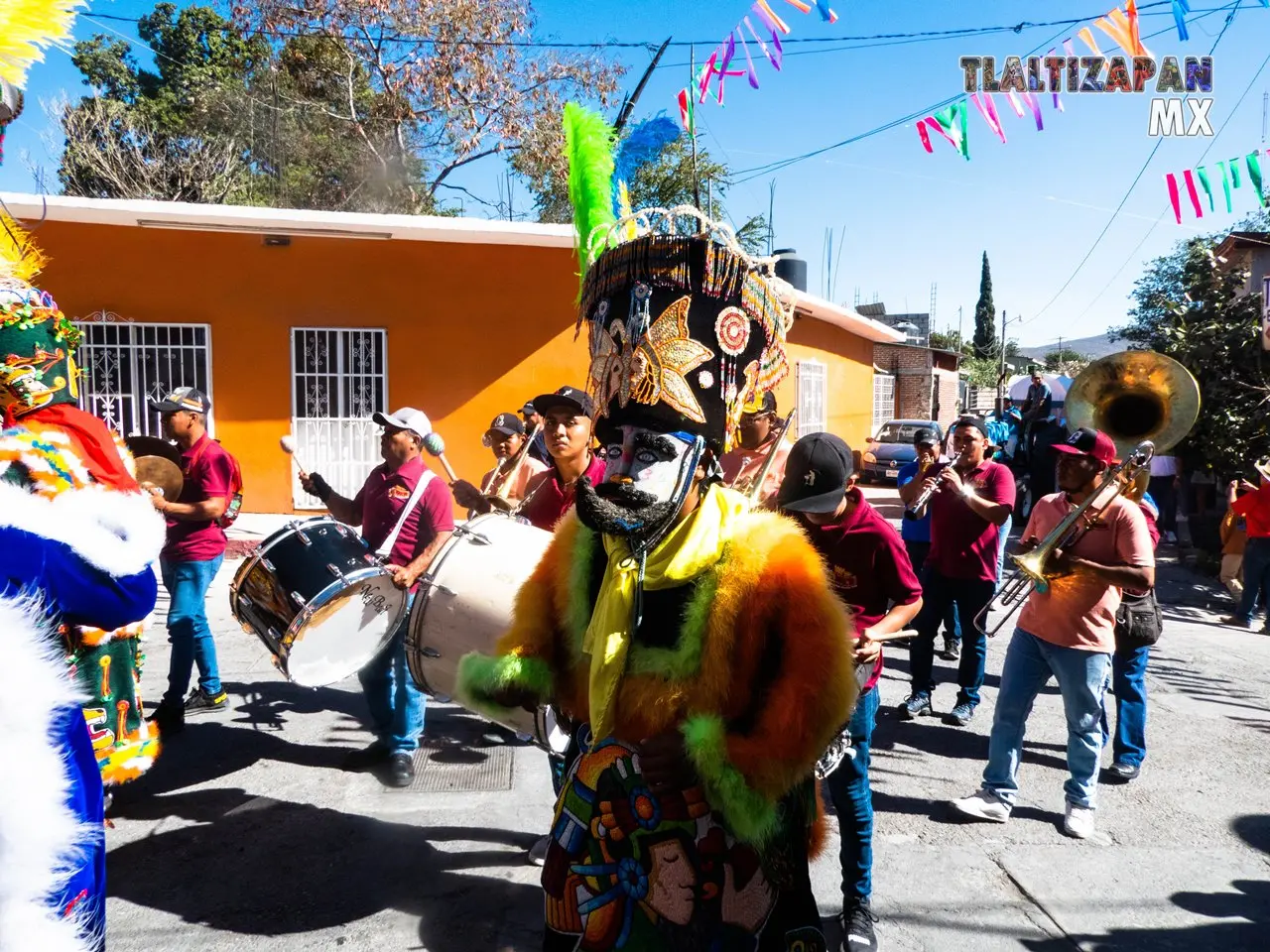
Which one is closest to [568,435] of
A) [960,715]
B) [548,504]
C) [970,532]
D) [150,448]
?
[548,504]

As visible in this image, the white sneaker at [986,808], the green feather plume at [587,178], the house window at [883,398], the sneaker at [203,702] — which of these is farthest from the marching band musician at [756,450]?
the house window at [883,398]

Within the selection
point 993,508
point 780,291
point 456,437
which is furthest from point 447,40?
point 780,291

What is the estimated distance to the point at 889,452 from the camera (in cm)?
2008

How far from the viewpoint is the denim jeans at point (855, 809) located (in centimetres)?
305

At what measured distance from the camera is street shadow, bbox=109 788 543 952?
3.24 meters

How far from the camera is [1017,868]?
3701mm

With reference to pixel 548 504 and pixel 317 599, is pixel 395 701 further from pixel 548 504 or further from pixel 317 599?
pixel 548 504

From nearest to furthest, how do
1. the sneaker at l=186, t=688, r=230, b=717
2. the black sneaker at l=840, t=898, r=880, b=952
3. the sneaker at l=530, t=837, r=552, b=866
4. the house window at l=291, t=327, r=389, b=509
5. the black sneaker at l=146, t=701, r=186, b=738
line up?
the black sneaker at l=840, t=898, r=880, b=952, the sneaker at l=530, t=837, r=552, b=866, the black sneaker at l=146, t=701, r=186, b=738, the sneaker at l=186, t=688, r=230, b=717, the house window at l=291, t=327, r=389, b=509

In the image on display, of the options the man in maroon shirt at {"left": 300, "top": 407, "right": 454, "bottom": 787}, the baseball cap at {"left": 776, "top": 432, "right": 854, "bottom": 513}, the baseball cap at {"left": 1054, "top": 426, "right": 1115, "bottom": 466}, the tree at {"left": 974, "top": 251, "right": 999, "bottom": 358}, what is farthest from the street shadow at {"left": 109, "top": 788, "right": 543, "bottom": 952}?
the tree at {"left": 974, "top": 251, "right": 999, "bottom": 358}

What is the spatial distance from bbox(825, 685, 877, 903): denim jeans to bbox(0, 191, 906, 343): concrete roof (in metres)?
7.87

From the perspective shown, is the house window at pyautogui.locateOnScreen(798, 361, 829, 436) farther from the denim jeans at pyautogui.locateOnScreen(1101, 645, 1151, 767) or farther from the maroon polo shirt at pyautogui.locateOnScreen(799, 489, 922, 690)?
the maroon polo shirt at pyautogui.locateOnScreen(799, 489, 922, 690)

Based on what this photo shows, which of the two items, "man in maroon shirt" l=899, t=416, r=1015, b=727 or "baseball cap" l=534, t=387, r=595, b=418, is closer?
"baseball cap" l=534, t=387, r=595, b=418

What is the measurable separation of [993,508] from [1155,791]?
69.1 inches

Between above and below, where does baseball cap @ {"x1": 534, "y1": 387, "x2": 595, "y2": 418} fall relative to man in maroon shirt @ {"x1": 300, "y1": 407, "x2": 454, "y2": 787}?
above
